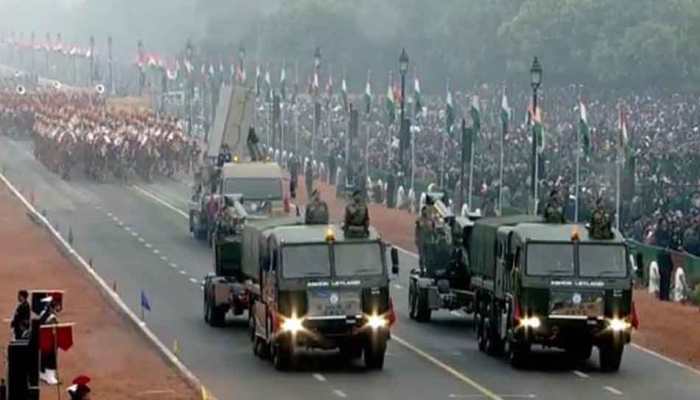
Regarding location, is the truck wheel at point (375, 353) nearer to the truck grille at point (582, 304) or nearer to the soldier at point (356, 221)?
the soldier at point (356, 221)

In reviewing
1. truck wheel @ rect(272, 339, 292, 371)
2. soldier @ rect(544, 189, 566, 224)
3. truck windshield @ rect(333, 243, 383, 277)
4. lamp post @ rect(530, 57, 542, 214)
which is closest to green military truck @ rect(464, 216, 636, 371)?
soldier @ rect(544, 189, 566, 224)

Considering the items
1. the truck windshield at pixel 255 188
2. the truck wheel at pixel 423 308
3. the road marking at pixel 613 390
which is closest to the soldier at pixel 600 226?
the road marking at pixel 613 390

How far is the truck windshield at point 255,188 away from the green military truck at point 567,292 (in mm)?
21922

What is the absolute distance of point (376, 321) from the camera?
43562 millimetres

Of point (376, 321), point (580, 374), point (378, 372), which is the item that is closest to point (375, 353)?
point (378, 372)

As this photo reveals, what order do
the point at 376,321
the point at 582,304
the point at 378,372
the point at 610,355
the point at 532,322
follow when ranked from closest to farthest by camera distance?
the point at 376,321, the point at 582,304, the point at 532,322, the point at 378,372, the point at 610,355

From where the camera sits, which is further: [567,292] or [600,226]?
[600,226]

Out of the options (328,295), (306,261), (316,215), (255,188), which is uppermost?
(316,215)

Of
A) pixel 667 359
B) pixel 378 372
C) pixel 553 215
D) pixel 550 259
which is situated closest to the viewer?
pixel 550 259

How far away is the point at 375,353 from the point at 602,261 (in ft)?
13.7

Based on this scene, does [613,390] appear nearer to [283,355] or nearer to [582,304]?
[582,304]

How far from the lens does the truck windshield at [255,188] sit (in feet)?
219

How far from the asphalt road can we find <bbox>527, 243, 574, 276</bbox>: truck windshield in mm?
1782

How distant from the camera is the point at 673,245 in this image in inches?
2346
